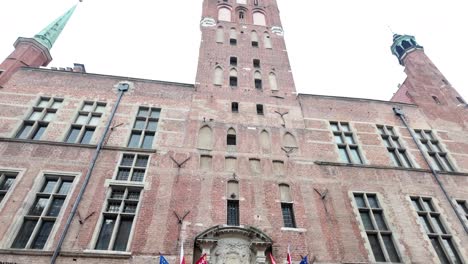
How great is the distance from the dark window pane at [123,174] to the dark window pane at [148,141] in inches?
71.4

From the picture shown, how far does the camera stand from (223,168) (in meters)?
15.3

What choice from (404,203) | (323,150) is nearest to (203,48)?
(323,150)

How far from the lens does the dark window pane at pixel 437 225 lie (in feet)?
47.3

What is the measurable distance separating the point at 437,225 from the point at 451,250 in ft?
4.04

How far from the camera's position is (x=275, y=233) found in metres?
13.0

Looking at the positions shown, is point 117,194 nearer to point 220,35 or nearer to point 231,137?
point 231,137

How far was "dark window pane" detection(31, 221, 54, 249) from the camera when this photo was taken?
462 inches

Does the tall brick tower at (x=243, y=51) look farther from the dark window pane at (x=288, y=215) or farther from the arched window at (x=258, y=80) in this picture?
the dark window pane at (x=288, y=215)

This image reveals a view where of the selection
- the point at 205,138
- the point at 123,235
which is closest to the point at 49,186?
the point at 123,235

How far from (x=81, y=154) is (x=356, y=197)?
13.6 m

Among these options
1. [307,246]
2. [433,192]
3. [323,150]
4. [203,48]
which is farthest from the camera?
[203,48]

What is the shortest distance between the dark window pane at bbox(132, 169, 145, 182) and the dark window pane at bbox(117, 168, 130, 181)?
0.32m

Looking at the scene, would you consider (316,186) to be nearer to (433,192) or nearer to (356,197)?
(356,197)

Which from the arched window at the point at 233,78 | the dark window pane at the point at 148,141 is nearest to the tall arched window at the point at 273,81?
the arched window at the point at 233,78
